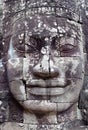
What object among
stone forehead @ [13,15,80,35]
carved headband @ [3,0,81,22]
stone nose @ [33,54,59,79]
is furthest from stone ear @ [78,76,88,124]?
carved headband @ [3,0,81,22]

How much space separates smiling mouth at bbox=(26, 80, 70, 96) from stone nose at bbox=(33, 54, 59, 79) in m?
0.08

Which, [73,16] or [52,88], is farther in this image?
[73,16]

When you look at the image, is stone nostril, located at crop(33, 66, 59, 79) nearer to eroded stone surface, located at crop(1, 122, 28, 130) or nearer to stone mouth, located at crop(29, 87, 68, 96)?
stone mouth, located at crop(29, 87, 68, 96)

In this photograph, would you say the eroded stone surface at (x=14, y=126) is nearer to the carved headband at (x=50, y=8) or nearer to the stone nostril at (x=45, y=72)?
the stone nostril at (x=45, y=72)

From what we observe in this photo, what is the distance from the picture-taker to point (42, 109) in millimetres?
4348

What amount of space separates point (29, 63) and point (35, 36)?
0.36 m

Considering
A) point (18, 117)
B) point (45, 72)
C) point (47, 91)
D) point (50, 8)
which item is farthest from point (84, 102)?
point (50, 8)

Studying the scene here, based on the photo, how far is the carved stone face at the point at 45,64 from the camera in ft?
14.4

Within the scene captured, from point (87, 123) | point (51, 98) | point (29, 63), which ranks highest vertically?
point (29, 63)

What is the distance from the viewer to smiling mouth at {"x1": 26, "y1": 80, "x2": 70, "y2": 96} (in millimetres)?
4387

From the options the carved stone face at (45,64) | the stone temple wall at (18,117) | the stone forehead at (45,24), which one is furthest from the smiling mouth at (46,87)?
the stone forehead at (45,24)

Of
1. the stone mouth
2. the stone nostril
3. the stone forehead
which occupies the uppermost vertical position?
the stone forehead

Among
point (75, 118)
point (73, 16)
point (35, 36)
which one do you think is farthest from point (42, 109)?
point (73, 16)

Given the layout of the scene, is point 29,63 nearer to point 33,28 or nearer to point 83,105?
point 33,28
